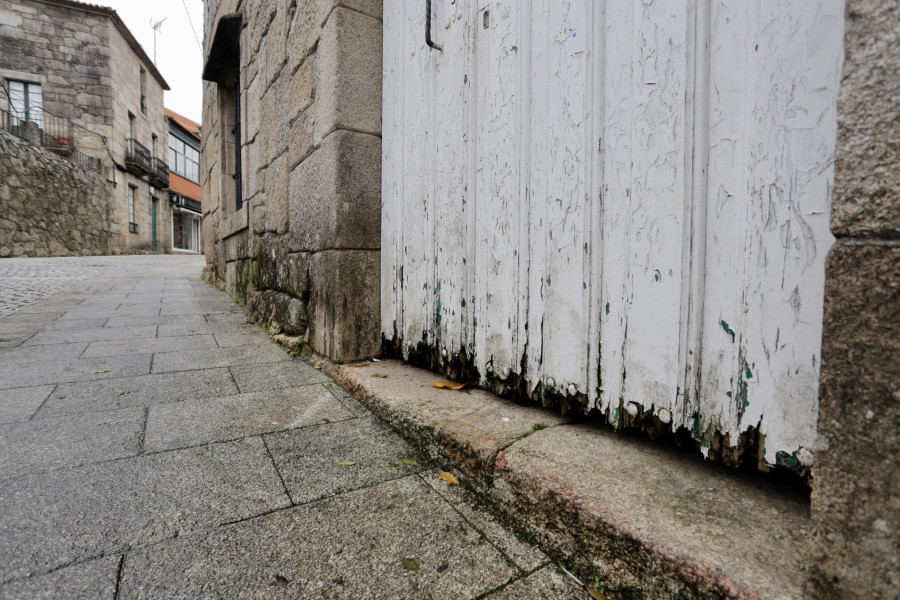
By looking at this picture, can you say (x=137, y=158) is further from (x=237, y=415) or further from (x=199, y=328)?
(x=237, y=415)

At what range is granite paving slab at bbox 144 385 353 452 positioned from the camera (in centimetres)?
158

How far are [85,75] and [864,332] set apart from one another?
929 inches

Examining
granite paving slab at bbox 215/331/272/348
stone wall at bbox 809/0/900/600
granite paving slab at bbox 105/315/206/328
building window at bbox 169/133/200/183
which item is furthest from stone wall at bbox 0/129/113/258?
stone wall at bbox 809/0/900/600

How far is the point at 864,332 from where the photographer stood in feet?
2.03

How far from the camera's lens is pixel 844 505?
644mm

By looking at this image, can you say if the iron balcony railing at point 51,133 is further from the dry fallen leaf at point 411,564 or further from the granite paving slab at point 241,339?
the dry fallen leaf at point 411,564

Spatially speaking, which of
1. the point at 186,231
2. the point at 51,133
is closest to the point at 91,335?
the point at 51,133

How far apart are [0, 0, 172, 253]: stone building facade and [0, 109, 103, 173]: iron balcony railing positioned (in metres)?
0.19

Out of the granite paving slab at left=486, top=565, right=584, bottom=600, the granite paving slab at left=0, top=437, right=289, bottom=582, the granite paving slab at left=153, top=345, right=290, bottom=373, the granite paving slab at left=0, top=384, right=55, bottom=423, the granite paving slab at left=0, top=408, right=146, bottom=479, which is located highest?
the granite paving slab at left=153, top=345, right=290, bottom=373

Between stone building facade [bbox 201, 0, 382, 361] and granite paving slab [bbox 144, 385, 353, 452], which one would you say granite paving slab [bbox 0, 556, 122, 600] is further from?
stone building facade [bbox 201, 0, 382, 361]

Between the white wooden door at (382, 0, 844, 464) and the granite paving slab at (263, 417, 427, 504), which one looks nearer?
the white wooden door at (382, 0, 844, 464)

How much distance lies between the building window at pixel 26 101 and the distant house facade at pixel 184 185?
762cm

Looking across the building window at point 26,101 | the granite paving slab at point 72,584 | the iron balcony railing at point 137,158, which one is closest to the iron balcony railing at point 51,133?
the building window at point 26,101

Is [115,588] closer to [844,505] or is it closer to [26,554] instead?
[26,554]
